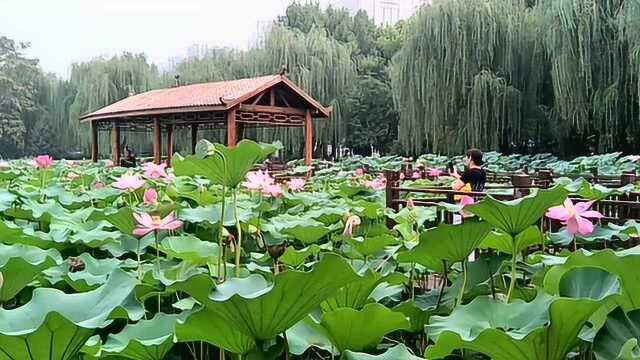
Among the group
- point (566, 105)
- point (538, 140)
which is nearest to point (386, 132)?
point (538, 140)

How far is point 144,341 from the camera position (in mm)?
888

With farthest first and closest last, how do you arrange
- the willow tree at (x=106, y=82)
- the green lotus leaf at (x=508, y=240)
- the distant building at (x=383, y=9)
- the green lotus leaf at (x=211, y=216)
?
1. the distant building at (x=383, y=9)
2. the willow tree at (x=106, y=82)
3. the green lotus leaf at (x=211, y=216)
4. the green lotus leaf at (x=508, y=240)

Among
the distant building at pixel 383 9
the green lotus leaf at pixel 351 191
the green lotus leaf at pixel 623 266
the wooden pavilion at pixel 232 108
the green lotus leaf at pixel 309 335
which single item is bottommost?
the green lotus leaf at pixel 351 191

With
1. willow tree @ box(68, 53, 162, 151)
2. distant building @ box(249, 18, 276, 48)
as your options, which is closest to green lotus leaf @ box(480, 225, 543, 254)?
distant building @ box(249, 18, 276, 48)

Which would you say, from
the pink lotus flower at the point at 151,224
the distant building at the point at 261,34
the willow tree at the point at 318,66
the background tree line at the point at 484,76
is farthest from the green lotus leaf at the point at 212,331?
the distant building at the point at 261,34

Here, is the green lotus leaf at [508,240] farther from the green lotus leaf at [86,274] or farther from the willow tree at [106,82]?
the willow tree at [106,82]

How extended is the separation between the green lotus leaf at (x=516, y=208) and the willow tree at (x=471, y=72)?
10282 mm

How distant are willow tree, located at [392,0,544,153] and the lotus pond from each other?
9652 millimetres

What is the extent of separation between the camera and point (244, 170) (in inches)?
44.0

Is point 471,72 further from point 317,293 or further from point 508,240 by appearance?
point 317,293

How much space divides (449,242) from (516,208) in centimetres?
14

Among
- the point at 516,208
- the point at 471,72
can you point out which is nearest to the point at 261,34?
the point at 471,72

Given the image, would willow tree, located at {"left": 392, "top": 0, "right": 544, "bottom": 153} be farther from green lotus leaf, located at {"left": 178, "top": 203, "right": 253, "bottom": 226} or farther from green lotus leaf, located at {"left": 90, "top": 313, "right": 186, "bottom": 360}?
green lotus leaf, located at {"left": 90, "top": 313, "right": 186, "bottom": 360}

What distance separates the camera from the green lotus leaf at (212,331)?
2.71 feet
